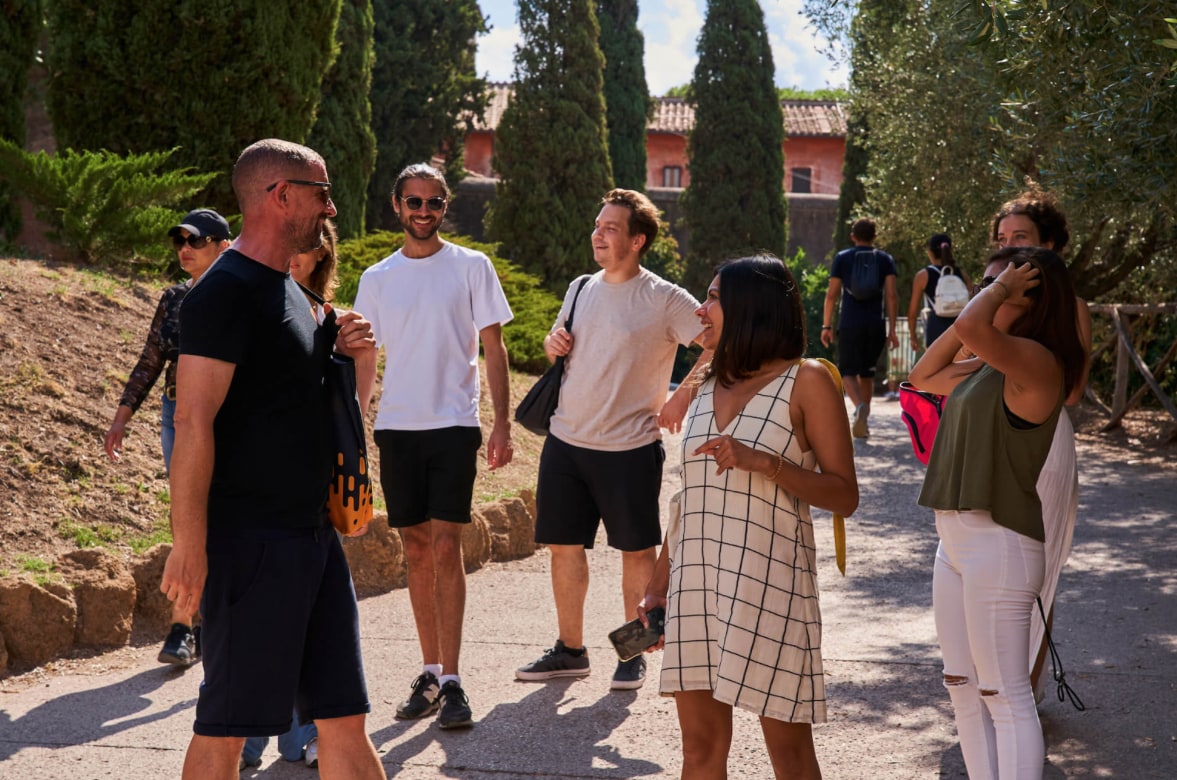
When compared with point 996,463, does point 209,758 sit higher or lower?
lower

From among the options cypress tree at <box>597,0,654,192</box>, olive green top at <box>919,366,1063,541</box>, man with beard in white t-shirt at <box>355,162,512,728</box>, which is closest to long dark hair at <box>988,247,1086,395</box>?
olive green top at <box>919,366,1063,541</box>

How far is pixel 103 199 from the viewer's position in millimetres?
10125

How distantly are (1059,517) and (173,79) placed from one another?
9304 millimetres

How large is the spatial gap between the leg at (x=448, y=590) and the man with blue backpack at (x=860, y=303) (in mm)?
6839

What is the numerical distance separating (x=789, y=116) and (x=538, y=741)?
43.6 m

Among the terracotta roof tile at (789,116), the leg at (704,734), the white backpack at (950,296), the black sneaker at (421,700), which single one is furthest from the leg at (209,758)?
the terracotta roof tile at (789,116)

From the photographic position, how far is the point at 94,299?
9125 millimetres

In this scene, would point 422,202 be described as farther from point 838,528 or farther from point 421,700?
point 838,528

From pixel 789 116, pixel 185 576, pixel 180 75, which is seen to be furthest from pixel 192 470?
pixel 789 116

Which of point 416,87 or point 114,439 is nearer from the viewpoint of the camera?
point 114,439

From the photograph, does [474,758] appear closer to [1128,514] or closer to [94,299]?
[94,299]

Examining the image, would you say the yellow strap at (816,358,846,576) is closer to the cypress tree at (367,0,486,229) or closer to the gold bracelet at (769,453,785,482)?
the gold bracelet at (769,453,785,482)

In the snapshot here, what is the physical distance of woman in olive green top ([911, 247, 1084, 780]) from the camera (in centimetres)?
369

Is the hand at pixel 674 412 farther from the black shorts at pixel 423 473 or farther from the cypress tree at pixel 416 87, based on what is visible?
the cypress tree at pixel 416 87
